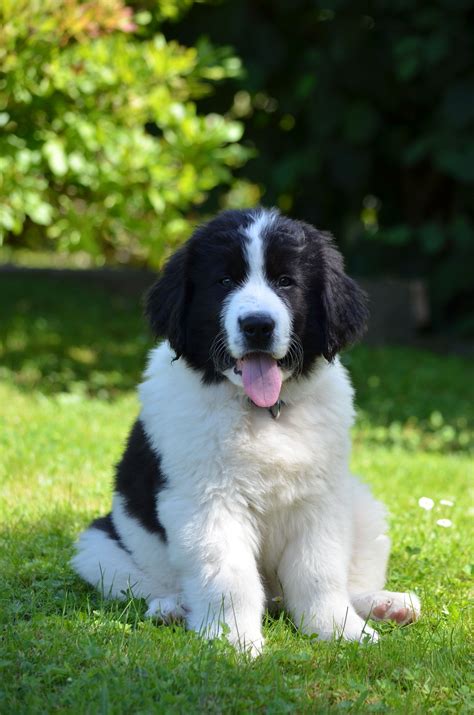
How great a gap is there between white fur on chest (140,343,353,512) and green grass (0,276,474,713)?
536mm

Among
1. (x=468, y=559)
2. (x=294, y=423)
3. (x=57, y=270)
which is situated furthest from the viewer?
(x=57, y=270)

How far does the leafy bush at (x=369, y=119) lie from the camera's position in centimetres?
1159

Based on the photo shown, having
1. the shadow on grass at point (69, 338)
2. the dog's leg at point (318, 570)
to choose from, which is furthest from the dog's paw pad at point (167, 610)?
the shadow on grass at point (69, 338)

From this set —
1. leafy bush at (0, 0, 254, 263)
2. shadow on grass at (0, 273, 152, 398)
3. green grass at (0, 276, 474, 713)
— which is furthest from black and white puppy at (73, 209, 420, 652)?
shadow on grass at (0, 273, 152, 398)

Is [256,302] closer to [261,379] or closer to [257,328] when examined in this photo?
[257,328]

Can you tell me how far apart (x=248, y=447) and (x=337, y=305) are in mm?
672

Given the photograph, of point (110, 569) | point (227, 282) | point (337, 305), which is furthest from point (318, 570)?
point (227, 282)

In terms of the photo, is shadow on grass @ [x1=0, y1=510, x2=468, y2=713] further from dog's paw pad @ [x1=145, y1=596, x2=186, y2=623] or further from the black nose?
the black nose

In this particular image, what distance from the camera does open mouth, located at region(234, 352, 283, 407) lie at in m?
3.99

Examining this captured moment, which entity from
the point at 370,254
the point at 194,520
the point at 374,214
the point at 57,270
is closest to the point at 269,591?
the point at 194,520

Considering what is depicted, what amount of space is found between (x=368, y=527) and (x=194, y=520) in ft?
3.25

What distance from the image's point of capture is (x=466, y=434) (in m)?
9.45

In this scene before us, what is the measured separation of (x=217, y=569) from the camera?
3857mm

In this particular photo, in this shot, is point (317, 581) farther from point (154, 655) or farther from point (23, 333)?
point (23, 333)
